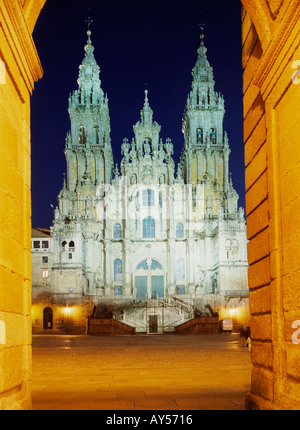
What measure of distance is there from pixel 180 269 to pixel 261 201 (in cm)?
5179

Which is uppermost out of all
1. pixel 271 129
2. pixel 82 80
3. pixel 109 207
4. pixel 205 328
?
pixel 82 80

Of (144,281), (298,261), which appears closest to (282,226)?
(298,261)

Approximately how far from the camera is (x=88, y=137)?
6178 centimetres

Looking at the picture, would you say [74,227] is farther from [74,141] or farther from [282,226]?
[282,226]

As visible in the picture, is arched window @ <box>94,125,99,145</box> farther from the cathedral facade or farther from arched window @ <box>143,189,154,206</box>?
arched window @ <box>143,189,154,206</box>

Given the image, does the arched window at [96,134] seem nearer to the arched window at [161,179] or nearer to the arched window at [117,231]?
the arched window at [161,179]

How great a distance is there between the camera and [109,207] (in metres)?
60.3

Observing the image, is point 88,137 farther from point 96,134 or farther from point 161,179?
point 161,179

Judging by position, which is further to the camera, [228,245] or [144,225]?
[144,225]

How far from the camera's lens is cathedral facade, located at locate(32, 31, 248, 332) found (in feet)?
178

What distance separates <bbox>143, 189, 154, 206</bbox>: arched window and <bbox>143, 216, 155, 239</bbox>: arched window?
63.8 inches

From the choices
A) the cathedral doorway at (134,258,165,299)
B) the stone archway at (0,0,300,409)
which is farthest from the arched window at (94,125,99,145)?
the stone archway at (0,0,300,409)

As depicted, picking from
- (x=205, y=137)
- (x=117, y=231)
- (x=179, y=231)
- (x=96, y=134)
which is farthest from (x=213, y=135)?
(x=117, y=231)
